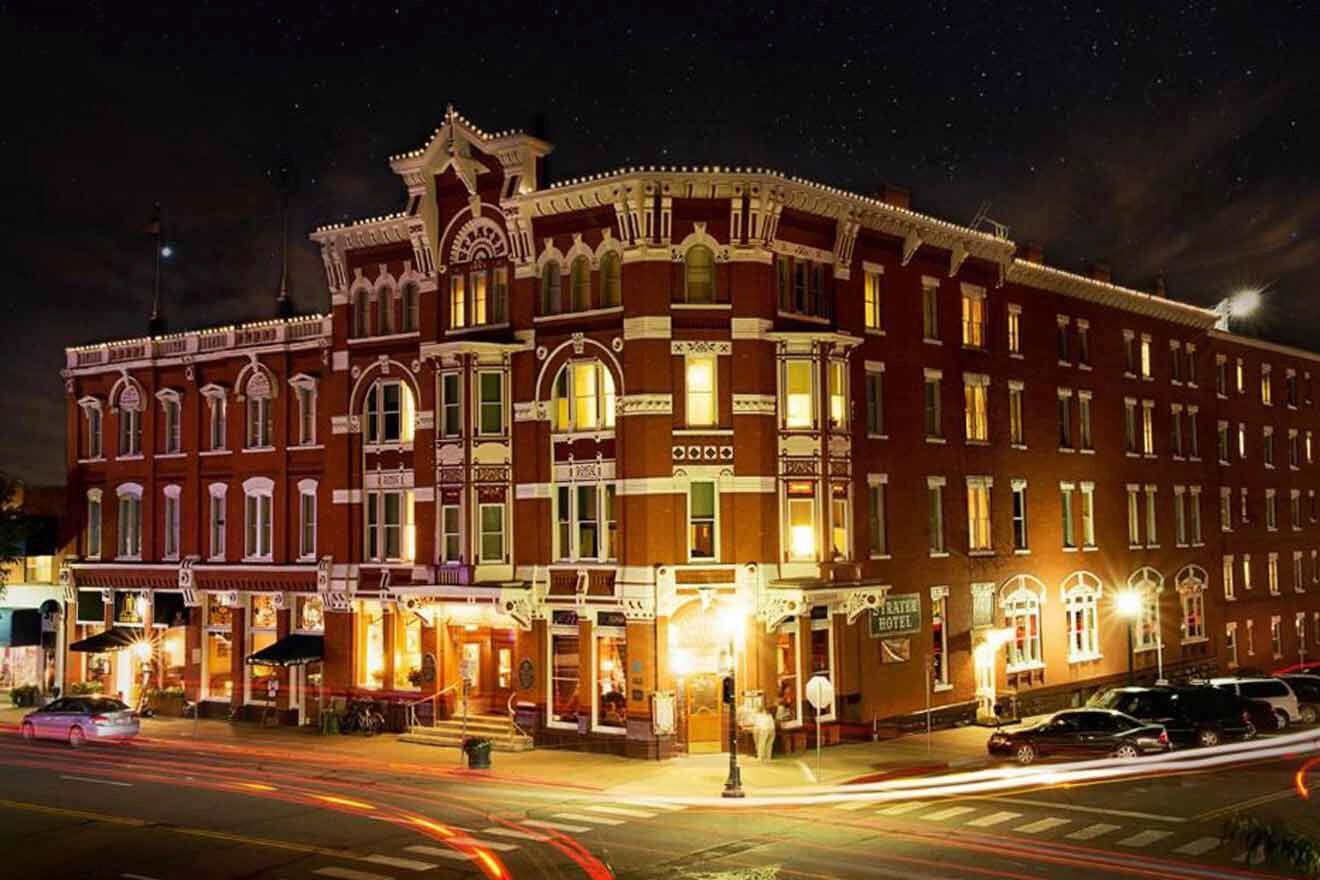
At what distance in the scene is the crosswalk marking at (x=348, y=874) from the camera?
23.0 m

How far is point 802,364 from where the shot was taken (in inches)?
1564

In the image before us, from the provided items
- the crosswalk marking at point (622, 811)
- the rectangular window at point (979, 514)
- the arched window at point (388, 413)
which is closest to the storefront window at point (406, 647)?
the arched window at point (388, 413)

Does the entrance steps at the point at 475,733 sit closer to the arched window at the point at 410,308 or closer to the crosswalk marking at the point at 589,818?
the crosswalk marking at the point at 589,818

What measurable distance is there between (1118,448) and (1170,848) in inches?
1294

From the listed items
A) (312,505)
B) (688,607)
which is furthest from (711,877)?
(312,505)

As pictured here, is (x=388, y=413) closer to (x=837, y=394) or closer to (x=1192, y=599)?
(x=837, y=394)

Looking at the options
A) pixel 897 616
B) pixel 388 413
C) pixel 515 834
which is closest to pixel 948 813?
pixel 515 834

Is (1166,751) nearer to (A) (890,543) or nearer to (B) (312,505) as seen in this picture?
(A) (890,543)

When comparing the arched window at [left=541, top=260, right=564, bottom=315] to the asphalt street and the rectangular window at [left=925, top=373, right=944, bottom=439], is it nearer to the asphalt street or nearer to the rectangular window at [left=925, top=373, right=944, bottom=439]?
the rectangular window at [left=925, top=373, right=944, bottom=439]

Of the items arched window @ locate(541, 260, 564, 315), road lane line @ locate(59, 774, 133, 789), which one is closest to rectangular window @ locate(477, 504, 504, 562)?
arched window @ locate(541, 260, 564, 315)

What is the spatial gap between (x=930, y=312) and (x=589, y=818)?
2374 cm

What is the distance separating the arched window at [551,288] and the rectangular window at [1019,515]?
61.2ft

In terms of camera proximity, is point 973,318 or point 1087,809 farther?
point 973,318

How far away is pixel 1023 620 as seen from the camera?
48.8m
